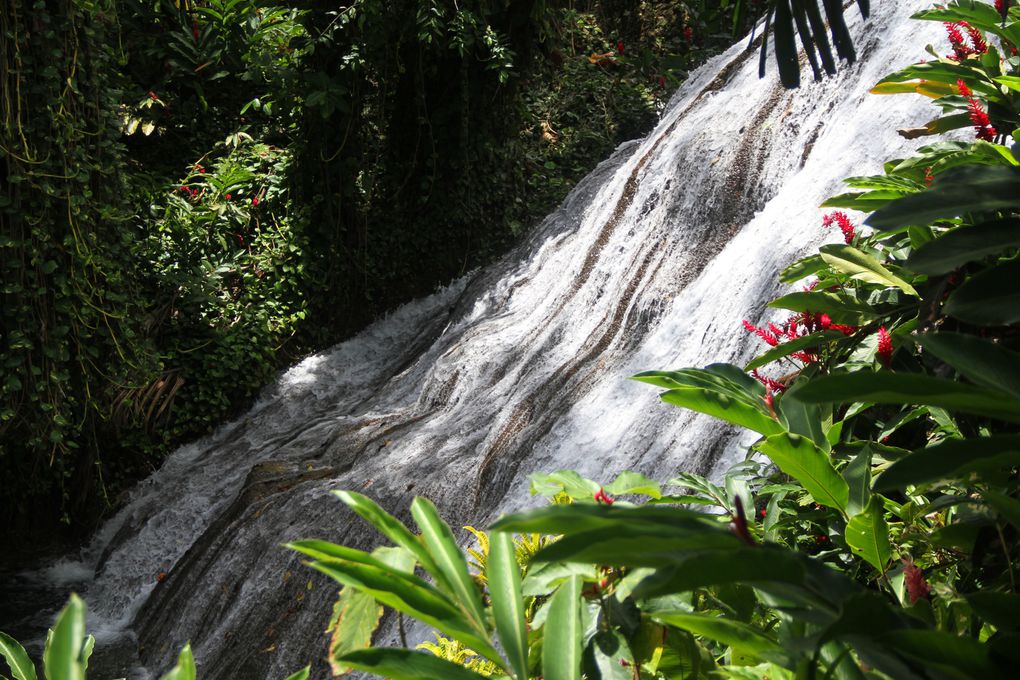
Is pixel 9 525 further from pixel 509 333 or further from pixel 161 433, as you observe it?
pixel 509 333

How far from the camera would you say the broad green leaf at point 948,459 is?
85 cm

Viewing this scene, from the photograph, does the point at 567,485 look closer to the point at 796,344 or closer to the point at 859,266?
the point at 796,344

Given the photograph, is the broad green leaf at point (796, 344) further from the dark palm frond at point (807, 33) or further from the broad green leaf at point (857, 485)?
the dark palm frond at point (807, 33)

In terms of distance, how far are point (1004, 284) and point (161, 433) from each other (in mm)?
6199

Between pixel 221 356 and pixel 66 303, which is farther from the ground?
pixel 66 303

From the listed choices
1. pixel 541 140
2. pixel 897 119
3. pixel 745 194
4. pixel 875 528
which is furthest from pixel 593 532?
pixel 541 140

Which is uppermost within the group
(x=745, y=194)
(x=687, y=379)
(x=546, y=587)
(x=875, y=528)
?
(x=687, y=379)

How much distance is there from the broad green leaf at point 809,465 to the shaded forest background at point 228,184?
476cm

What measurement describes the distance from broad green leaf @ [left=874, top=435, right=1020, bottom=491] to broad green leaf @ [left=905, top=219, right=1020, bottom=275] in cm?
30

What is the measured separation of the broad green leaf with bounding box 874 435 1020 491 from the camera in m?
0.85

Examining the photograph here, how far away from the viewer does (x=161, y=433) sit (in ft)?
20.9

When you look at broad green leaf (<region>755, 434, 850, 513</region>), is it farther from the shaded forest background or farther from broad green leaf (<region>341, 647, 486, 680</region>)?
the shaded forest background

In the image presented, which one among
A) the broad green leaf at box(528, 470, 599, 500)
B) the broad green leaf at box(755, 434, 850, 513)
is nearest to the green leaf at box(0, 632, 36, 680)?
the broad green leaf at box(528, 470, 599, 500)

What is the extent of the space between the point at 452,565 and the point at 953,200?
2.65ft
